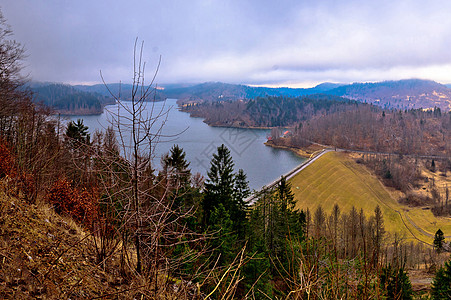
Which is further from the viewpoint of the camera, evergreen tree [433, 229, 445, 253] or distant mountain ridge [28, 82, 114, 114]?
distant mountain ridge [28, 82, 114, 114]

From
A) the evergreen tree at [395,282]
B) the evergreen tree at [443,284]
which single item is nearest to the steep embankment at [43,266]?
the evergreen tree at [395,282]

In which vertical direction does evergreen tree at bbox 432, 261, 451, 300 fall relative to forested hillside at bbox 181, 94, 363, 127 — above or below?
below

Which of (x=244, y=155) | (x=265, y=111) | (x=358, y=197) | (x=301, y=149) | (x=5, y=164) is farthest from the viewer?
(x=265, y=111)

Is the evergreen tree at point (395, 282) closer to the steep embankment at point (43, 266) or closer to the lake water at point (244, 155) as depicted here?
the steep embankment at point (43, 266)

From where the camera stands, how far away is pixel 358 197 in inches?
1636

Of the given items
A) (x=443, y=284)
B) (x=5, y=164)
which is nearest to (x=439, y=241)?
(x=443, y=284)

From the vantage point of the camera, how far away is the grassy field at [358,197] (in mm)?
35094

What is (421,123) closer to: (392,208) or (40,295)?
(392,208)

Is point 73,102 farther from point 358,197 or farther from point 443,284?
point 443,284

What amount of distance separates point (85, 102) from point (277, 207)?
87836mm

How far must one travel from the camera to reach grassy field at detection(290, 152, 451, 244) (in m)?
35.1

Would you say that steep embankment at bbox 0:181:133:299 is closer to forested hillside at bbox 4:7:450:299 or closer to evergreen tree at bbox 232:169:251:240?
forested hillside at bbox 4:7:450:299

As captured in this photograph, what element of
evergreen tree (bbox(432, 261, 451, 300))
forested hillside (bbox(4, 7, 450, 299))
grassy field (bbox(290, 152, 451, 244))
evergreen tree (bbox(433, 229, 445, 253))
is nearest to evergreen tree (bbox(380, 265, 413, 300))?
forested hillside (bbox(4, 7, 450, 299))

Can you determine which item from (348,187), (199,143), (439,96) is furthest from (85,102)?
(439,96)
